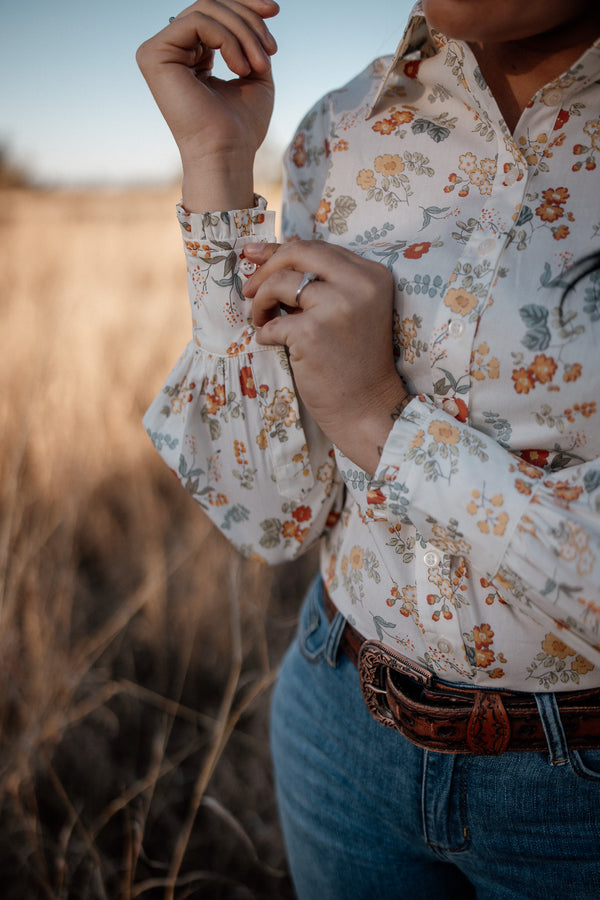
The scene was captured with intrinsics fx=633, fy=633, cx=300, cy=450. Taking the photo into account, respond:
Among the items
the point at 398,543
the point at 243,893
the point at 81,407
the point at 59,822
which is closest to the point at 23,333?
the point at 81,407

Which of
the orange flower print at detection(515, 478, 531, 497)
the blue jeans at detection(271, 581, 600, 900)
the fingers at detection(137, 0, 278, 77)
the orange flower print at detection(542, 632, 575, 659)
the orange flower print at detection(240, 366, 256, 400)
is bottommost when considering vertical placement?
the blue jeans at detection(271, 581, 600, 900)

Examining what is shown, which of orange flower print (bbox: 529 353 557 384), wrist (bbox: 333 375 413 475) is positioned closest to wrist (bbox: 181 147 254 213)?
wrist (bbox: 333 375 413 475)

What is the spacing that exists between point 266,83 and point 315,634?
2.55 ft

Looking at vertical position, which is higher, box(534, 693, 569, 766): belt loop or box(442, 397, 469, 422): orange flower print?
box(442, 397, 469, 422): orange flower print

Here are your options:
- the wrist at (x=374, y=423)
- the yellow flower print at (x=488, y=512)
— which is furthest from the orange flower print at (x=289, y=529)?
the yellow flower print at (x=488, y=512)

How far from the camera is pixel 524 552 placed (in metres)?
0.62

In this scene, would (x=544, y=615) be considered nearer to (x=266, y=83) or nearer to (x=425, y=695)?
(x=425, y=695)

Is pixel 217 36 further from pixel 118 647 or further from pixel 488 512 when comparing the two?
pixel 118 647

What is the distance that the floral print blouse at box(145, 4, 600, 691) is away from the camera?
64 centimetres

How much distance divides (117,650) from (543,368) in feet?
5.79

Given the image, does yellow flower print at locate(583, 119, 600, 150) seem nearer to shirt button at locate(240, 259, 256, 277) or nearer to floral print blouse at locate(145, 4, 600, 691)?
floral print blouse at locate(145, 4, 600, 691)

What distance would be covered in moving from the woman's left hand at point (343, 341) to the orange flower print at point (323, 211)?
0.13 meters

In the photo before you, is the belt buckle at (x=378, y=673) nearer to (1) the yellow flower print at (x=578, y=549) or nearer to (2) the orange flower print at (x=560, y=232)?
(1) the yellow flower print at (x=578, y=549)

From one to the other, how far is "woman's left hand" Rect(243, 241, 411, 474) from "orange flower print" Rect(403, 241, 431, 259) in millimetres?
40
